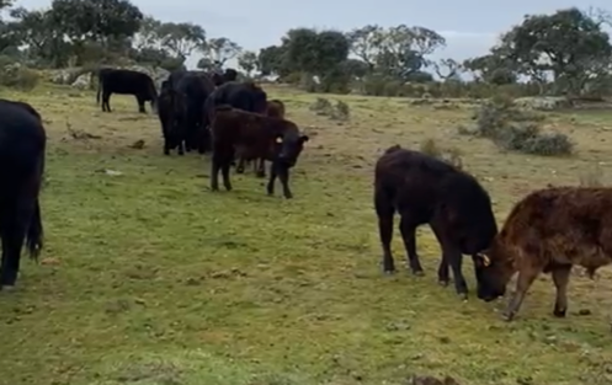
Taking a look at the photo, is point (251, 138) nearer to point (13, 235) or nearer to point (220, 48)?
point (13, 235)

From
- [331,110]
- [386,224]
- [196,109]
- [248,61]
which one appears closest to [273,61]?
[248,61]

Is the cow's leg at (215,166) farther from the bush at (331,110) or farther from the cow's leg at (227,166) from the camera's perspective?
the bush at (331,110)

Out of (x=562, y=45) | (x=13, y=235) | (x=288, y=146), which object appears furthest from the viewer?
(x=562, y=45)

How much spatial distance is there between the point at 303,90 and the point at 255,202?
3052 cm

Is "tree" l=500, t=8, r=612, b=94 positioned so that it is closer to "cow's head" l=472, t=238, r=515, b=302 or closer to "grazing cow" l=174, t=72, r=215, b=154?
"grazing cow" l=174, t=72, r=215, b=154

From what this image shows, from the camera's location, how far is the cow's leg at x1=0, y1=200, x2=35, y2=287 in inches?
362

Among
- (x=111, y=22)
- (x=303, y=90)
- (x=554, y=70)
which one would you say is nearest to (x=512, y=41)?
(x=554, y=70)

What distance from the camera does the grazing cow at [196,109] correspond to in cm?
1873

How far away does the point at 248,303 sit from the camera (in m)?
8.91

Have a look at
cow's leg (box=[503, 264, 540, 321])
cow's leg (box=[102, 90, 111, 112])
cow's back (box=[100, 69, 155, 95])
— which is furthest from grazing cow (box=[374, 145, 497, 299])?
cow's back (box=[100, 69, 155, 95])

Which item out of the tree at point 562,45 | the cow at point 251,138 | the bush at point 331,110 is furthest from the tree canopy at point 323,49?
the cow at point 251,138

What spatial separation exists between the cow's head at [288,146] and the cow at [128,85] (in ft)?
43.3

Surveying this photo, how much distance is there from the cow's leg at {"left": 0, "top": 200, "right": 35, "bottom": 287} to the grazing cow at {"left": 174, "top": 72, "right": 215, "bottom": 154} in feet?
31.0

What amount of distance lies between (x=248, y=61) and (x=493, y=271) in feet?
199
